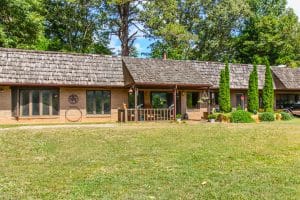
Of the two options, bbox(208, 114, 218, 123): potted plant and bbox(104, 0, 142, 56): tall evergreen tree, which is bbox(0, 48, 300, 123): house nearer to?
bbox(208, 114, 218, 123): potted plant

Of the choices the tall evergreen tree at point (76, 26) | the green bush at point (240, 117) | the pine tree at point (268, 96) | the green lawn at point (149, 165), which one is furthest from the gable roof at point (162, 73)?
the tall evergreen tree at point (76, 26)

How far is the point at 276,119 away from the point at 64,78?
43.1 feet

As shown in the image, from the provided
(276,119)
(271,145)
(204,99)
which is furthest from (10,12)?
(271,145)

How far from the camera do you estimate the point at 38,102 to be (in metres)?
22.2

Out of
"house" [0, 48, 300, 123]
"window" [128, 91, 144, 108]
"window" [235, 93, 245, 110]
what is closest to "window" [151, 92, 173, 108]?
"house" [0, 48, 300, 123]

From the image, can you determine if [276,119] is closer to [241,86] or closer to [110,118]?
[241,86]

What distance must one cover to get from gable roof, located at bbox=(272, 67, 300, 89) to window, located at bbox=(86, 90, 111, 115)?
14.8 meters

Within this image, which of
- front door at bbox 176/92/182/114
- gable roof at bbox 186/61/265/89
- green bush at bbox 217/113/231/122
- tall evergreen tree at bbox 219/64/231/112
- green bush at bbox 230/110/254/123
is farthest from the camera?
gable roof at bbox 186/61/265/89

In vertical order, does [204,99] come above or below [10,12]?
below

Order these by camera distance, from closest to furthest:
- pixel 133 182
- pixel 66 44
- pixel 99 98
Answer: pixel 133 182
pixel 99 98
pixel 66 44

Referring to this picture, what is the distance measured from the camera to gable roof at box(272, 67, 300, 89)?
103 feet

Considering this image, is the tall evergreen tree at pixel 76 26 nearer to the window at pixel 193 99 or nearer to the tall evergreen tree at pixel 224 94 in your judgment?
the window at pixel 193 99

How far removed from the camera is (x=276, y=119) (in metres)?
24.5

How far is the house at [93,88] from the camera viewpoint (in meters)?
21.7
